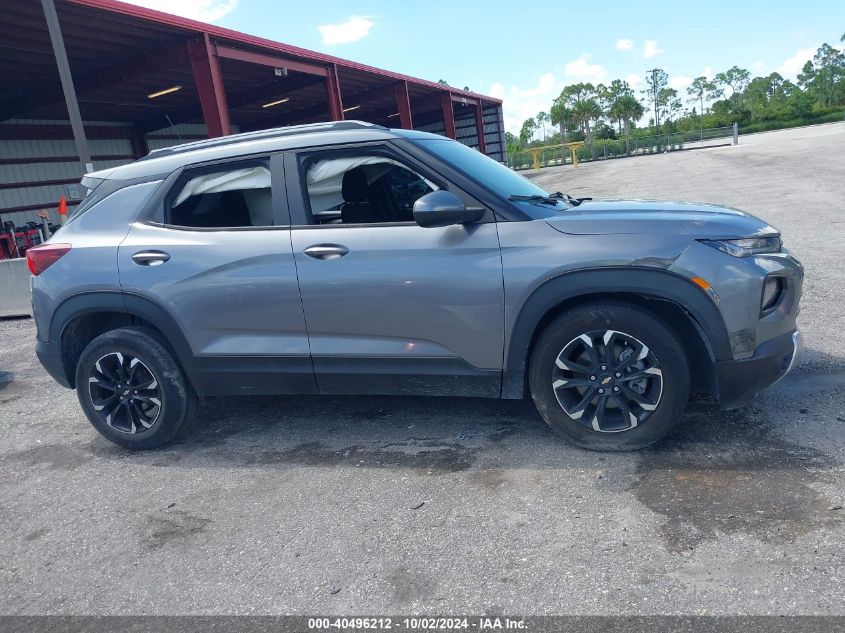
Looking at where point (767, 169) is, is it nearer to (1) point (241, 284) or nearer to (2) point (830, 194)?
(2) point (830, 194)

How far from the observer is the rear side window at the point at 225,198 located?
383cm

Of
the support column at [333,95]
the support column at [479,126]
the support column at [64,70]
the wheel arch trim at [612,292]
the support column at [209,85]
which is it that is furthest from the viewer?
the support column at [479,126]

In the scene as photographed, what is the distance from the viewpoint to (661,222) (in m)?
3.23

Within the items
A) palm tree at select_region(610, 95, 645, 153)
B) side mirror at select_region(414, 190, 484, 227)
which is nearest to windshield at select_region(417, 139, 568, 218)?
side mirror at select_region(414, 190, 484, 227)

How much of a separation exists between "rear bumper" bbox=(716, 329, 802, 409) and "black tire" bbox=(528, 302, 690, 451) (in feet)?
0.57

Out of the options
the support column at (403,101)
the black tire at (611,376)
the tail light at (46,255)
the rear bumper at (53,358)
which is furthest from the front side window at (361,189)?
the support column at (403,101)

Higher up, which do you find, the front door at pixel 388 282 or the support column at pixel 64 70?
the support column at pixel 64 70

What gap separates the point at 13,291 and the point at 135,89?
12.4 m

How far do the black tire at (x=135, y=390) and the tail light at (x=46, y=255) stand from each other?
1.89ft

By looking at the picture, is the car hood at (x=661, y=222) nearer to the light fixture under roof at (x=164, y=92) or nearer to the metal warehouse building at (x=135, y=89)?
the metal warehouse building at (x=135, y=89)

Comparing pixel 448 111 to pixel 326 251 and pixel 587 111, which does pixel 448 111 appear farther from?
pixel 587 111

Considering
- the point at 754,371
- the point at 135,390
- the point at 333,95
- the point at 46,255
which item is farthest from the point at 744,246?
the point at 333,95

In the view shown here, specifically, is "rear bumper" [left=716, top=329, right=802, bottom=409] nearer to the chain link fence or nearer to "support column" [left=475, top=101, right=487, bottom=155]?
"support column" [left=475, top=101, right=487, bottom=155]

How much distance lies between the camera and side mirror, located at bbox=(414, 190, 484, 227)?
3297 mm
